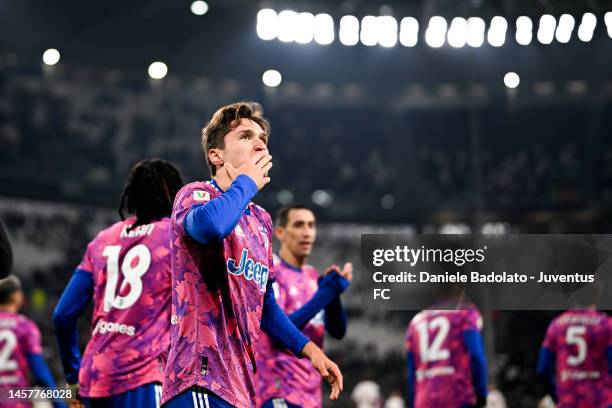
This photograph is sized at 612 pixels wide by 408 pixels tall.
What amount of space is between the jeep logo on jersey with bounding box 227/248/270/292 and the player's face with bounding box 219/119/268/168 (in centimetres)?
35

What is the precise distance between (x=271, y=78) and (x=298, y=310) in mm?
20282

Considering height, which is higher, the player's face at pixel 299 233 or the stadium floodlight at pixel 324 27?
the stadium floodlight at pixel 324 27

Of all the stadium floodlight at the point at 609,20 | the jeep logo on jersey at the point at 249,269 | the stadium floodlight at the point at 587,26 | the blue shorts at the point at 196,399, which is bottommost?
the blue shorts at the point at 196,399

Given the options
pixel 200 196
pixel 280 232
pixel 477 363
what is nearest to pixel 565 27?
pixel 477 363

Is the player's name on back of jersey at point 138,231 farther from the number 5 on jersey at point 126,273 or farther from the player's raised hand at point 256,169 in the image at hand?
the player's raised hand at point 256,169

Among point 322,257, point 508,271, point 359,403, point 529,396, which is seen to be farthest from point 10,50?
point 508,271

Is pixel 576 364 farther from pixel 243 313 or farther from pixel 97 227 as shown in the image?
pixel 97 227

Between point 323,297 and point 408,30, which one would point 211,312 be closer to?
point 323,297

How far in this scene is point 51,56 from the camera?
23.1 m

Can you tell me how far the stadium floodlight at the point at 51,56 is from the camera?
2265cm

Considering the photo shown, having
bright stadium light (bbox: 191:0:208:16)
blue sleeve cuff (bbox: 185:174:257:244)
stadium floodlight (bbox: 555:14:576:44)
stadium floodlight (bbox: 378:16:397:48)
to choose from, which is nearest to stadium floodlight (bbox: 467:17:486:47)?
stadium floodlight (bbox: 555:14:576:44)

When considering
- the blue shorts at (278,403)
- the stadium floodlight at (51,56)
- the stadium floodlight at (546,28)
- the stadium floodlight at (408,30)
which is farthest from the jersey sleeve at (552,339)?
the stadium floodlight at (51,56)

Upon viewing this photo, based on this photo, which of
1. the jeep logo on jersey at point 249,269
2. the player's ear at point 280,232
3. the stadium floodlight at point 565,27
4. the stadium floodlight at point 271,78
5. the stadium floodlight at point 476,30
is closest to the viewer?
the jeep logo on jersey at point 249,269

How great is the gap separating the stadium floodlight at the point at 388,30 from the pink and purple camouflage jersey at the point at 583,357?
49.8 feet
